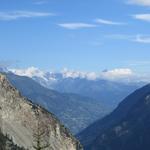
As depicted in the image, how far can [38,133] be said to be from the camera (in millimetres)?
72875

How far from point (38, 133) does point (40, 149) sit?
215cm

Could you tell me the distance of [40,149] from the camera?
238 ft
